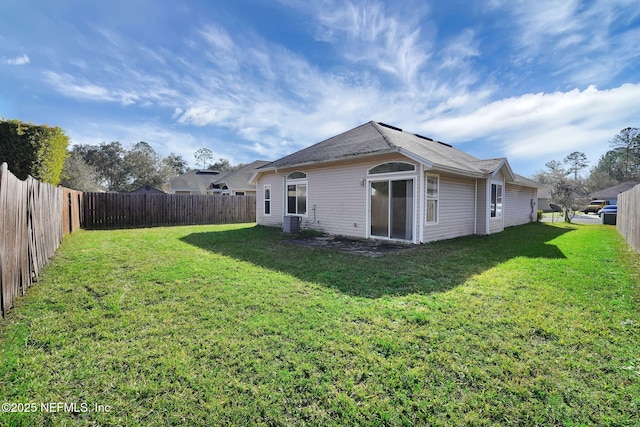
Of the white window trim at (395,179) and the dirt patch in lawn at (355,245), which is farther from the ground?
the white window trim at (395,179)

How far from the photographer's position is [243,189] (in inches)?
953

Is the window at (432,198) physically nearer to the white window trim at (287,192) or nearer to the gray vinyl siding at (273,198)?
the white window trim at (287,192)

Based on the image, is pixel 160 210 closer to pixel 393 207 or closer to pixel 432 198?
pixel 393 207

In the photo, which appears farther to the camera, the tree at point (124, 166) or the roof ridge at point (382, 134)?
the tree at point (124, 166)

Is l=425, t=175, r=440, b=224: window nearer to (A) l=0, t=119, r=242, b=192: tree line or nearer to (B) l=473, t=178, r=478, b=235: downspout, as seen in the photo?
(B) l=473, t=178, r=478, b=235: downspout

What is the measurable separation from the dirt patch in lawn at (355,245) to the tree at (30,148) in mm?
10346

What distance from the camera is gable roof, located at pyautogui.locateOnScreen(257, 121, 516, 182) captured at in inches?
347

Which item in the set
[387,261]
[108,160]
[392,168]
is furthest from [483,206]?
[108,160]

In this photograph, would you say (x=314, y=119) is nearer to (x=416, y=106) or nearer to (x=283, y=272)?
(x=416, y=106)

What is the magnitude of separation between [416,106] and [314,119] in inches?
229

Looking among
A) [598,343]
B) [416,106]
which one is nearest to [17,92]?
[416,106]

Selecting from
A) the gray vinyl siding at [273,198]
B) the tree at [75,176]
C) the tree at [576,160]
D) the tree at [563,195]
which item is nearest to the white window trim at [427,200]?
the gray vinyl siding at [273,198]

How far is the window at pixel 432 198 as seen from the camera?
29.7 feet

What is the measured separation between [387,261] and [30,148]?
1360cm
